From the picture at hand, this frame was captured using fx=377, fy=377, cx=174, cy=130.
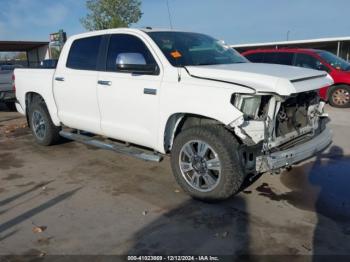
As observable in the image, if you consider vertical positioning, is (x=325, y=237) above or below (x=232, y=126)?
below

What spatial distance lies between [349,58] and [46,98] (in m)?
32.5

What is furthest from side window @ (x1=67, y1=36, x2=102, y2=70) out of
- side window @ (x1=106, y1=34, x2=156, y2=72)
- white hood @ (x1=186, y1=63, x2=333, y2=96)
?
white hood @ (x1=186, y1=63, x2=333, y2=96)

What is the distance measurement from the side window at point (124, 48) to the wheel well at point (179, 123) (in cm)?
77

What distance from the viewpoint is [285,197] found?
4.45 metres

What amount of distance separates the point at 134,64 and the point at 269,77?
1.66 metres

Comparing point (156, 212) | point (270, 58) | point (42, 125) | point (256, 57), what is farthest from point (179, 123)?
point (256, 57)

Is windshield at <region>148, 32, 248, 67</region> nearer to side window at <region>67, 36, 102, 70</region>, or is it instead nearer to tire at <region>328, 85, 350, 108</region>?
side window at <region>67, 36, 102, 70</region>

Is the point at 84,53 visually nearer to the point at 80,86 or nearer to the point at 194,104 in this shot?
the point at 80,86

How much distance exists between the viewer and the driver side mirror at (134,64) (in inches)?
179

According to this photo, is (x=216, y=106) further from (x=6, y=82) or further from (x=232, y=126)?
(x=6, y=82)

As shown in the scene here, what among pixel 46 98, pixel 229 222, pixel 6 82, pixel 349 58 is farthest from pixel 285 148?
pixel 349 58

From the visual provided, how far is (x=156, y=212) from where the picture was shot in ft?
13.4

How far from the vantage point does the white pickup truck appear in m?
3.88

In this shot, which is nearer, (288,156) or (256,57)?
(288,156)
